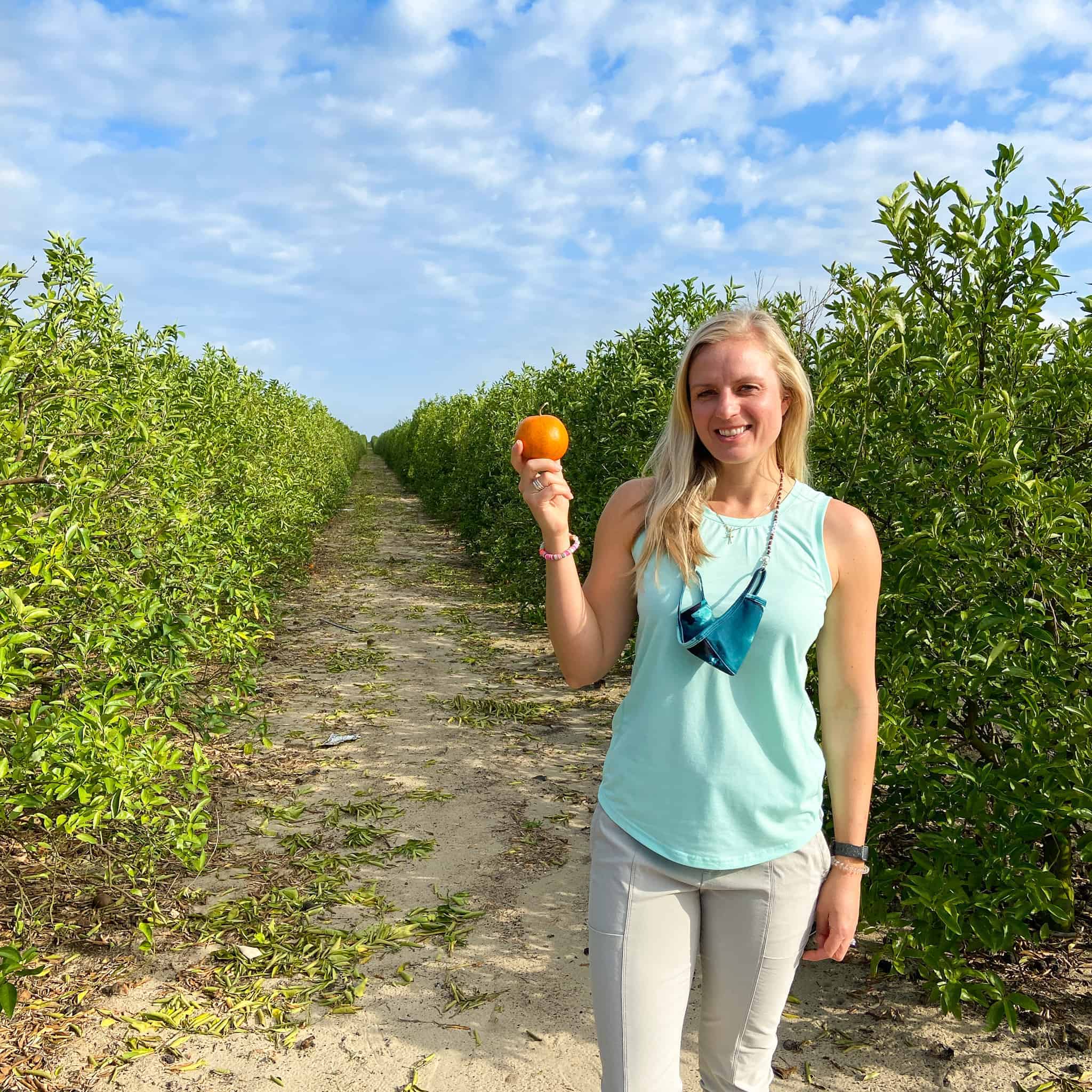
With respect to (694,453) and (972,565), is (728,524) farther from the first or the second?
(972,565)

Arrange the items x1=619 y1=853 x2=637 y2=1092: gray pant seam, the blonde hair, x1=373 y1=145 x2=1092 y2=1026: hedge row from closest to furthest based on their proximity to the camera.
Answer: x1=619 y1=853 x2=637 y2=1092: gray pant seam → the blonde hair → x1=373 y1=145 x2=1092 y2=1026: hedge row

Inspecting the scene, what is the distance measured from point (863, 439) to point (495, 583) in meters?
9.51

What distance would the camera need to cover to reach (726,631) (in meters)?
1.74

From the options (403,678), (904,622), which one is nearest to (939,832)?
(904,622)

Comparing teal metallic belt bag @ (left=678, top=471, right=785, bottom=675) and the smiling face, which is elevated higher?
the smiling face

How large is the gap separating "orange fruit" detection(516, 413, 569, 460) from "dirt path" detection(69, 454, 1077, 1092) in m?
2.31

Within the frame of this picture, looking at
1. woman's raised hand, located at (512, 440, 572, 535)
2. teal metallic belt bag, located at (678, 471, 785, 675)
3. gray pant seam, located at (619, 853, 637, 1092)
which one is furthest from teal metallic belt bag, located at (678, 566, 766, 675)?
gray pant seam, located at (619, 853, 637, 1092)

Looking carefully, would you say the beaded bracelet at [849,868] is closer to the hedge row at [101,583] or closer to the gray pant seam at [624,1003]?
the gray pant seam at [624,1003]

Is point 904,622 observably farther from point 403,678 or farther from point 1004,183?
point 403,678

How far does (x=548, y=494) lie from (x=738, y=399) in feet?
1.57

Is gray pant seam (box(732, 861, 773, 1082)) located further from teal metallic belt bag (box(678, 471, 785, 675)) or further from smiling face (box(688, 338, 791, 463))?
smiling face (box(688, 338, 791, 463))

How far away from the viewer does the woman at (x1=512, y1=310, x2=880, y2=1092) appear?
1.75 meters

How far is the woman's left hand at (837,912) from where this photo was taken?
1.90 meters

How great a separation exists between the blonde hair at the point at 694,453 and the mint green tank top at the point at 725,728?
42 mm
